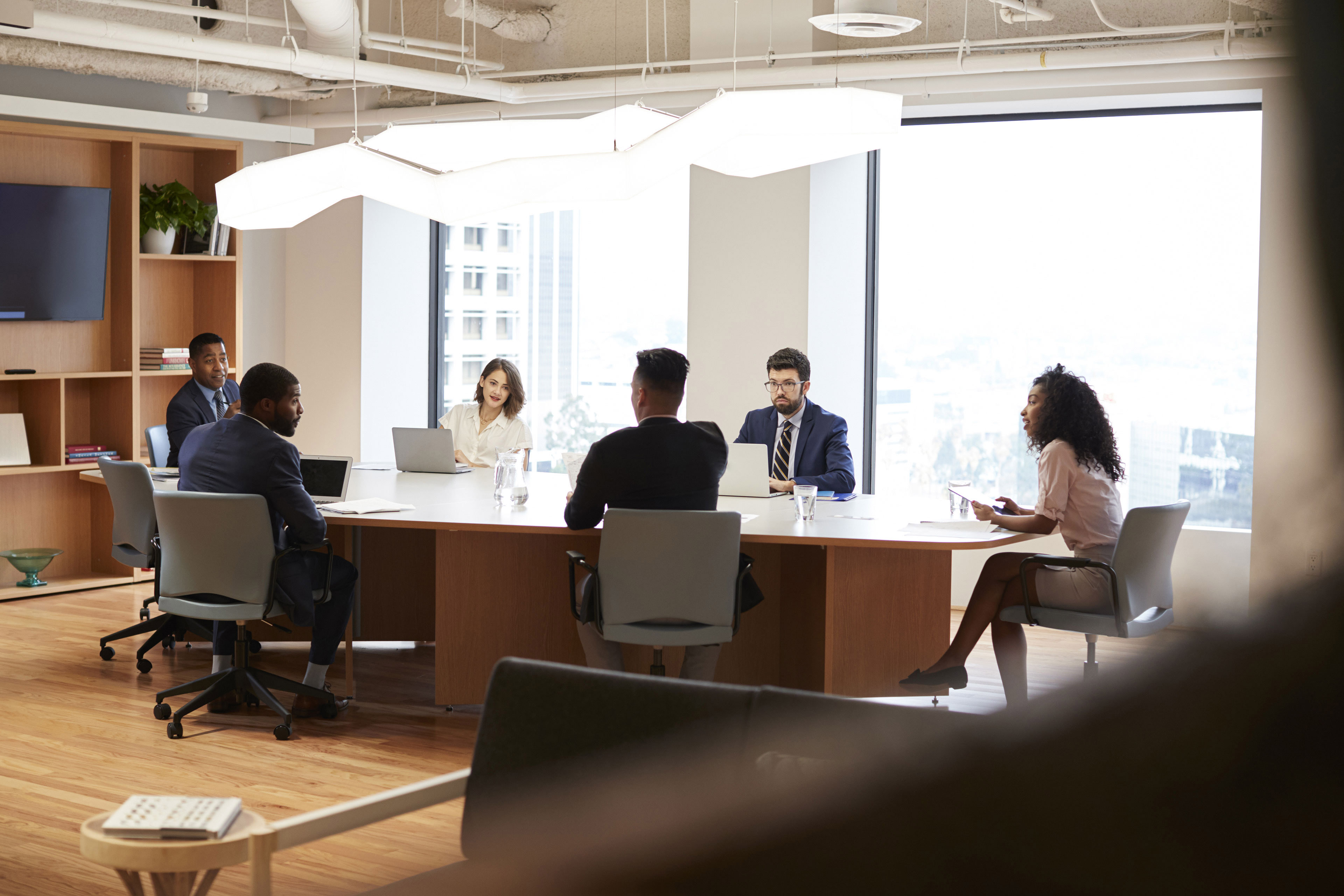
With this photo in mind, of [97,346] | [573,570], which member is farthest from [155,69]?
[573,570]

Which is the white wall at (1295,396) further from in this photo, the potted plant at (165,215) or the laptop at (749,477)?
the potted plant at (165,215)

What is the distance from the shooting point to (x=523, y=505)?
4422 mm

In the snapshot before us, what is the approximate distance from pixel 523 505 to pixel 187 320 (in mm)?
3908

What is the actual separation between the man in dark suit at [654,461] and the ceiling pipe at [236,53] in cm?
295

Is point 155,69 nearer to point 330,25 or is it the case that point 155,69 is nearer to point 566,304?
point 330,25

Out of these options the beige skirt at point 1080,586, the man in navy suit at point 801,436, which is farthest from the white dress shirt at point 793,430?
the beige skirt at point 1080,586

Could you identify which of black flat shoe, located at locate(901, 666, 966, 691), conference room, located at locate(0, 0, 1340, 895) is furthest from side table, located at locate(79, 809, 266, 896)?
black flat shoe, located at locate(901, 666, 966, 691)

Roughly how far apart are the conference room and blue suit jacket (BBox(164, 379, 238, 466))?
0.06 ft

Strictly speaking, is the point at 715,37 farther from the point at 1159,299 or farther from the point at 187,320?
the point at 187,320

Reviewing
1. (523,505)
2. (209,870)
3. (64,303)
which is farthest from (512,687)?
(64,303)

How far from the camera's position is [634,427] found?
3.73 m

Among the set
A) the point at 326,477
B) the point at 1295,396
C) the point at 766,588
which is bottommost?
the point at 766,588

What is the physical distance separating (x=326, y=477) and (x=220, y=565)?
2.49 ft

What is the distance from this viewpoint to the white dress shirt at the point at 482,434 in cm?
577
